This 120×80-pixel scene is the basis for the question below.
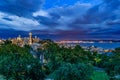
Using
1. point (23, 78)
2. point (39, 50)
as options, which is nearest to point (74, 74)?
point (23, 78)

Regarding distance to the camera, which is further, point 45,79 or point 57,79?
point 45,79

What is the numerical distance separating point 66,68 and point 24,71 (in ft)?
19.5

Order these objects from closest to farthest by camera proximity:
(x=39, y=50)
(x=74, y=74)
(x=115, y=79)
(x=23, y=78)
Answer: (x=74, y=74) < (x=23, y=78) < (x=115, y=79) < (x=39, y=50)

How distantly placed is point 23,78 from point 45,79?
18.5ft

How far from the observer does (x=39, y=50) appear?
101m

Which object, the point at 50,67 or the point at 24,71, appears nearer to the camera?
the point at 24,71

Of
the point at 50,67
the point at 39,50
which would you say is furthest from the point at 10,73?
the point at 39,50

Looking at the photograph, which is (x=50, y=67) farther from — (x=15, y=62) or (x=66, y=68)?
(x=66, y=68)

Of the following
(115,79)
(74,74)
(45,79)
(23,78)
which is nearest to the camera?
(74,74)

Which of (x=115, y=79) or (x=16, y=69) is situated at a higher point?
(x=16, y=69)

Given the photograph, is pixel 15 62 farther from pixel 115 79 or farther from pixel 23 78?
pixel 115 79

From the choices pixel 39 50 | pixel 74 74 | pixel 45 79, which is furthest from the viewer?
pixel 39 50

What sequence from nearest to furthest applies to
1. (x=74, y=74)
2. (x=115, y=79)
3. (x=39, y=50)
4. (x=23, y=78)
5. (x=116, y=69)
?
1. (x=74, y=74)
2. (x=23, y=78)
3. (x=115, y=79)
4. (x=116, y=69)
5. (x=39, y=50)

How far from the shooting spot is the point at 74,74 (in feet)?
97.7
